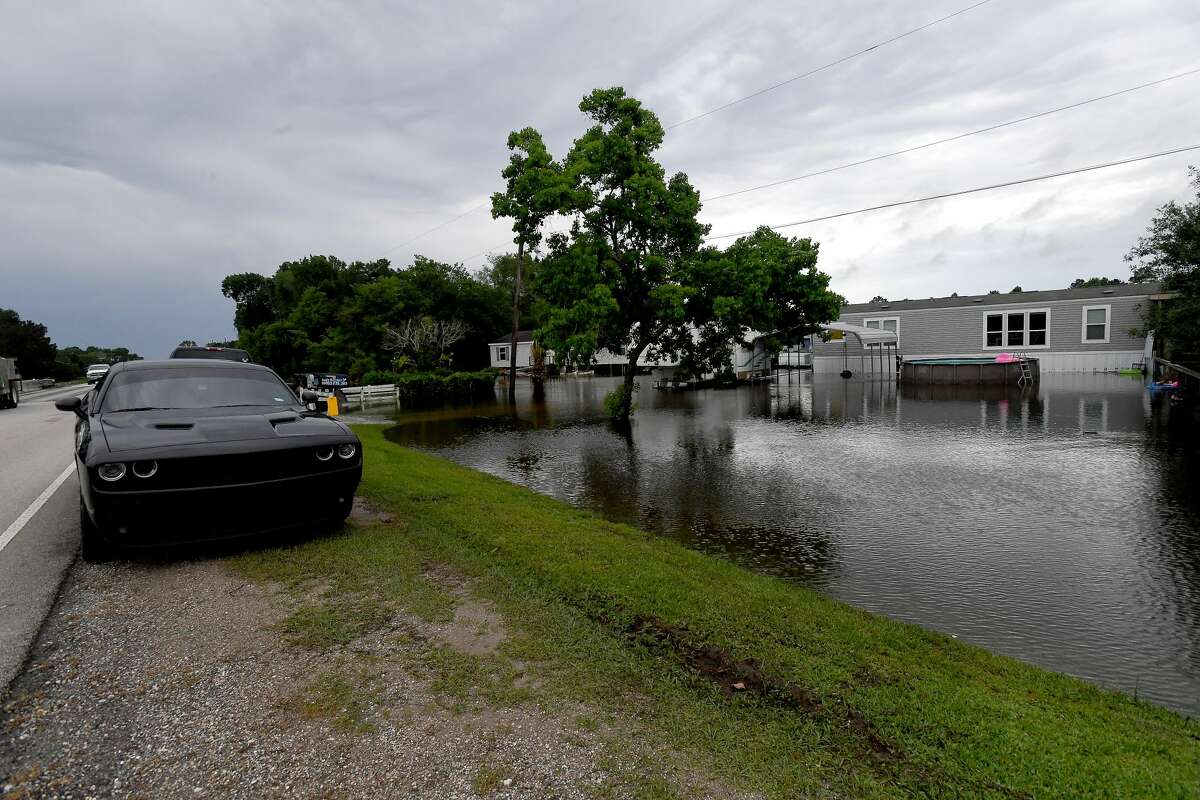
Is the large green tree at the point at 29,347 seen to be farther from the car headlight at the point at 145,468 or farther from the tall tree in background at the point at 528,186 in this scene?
the car headlight at the point at 145,468

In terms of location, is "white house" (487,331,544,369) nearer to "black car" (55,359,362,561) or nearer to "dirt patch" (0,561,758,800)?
"black car" (55,359,362,561)

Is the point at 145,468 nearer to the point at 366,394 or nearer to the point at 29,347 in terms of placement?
the point at 366,394

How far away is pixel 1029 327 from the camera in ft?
117

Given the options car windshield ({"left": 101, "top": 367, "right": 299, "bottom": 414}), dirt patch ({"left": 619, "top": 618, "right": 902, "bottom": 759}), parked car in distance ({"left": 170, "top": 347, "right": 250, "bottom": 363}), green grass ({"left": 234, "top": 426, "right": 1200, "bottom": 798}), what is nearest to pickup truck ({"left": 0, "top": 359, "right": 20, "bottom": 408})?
parked car in distance ({"left": 170, "top": 347, "right": 250, "bottom": 363})

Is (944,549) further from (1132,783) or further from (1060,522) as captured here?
(1132,783)

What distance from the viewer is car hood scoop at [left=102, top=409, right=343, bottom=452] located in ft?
16.3

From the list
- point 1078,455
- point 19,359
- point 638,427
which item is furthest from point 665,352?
point 19,359

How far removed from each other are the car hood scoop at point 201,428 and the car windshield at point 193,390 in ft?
0.96

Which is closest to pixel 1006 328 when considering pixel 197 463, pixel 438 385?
pixel 438 385

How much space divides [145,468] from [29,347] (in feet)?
199

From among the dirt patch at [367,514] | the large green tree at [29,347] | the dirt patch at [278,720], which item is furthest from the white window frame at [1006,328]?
the large green tree at [29,347]

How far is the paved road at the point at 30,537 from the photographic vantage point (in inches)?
163

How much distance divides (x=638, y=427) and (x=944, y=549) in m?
11.8

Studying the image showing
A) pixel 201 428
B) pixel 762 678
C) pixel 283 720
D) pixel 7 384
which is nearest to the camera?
pixel 283 720
